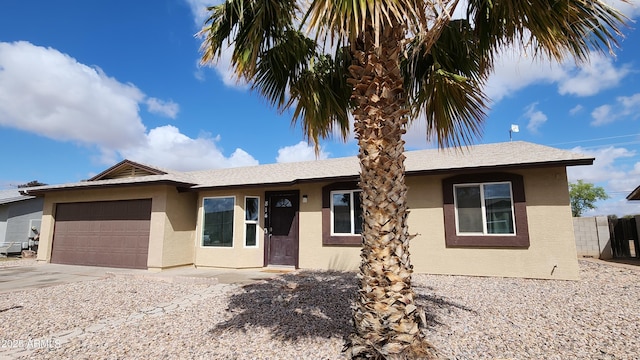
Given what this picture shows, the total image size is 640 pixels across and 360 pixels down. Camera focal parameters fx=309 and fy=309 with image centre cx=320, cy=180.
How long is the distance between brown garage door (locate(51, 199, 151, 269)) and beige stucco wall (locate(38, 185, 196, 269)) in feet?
1.09

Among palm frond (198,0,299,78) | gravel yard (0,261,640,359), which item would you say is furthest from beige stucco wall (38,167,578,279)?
palm frond (198,0,299,78)

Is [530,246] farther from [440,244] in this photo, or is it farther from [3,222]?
[3,222]

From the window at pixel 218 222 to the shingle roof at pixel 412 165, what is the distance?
71cm

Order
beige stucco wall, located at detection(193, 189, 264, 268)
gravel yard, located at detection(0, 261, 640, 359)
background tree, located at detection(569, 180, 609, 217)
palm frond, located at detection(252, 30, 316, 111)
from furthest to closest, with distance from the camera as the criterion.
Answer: background tree, located at detection(569, 180, 609, 217) < beige stucco wall, located at detection(193, 189, 264, 268) < palm frond, located at detection(252, 30, 316, 111) < gravel yard, located at detection(0, 261, 640, 359)

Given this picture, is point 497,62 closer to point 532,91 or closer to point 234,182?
point 234,182

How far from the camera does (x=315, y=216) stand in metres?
10.7

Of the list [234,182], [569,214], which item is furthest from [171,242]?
[569,214]

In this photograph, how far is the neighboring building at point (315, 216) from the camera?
840 cm

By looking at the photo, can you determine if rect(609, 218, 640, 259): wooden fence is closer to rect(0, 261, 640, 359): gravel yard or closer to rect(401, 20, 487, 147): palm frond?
rect(0, 261, 640, 359): gravel yard

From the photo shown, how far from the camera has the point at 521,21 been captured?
4059 mm

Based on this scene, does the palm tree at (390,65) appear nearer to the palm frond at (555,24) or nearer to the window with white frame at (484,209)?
the palm frond at (555,24)

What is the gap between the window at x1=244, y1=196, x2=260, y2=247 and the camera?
11.0m

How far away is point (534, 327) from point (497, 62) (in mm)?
4136

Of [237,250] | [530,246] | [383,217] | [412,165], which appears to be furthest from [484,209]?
[237,250]
